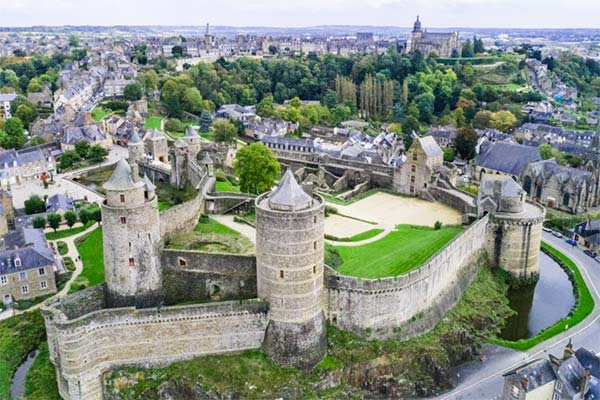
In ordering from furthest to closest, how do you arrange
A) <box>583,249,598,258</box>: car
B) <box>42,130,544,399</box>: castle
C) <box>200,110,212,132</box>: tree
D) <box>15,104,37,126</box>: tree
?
<box>15,104,37,126</box>: tree, <box>200,110,212,132</box>: tree, <box>583,249,598,258</box>: car, <box>42,130,544,399</box>: castle

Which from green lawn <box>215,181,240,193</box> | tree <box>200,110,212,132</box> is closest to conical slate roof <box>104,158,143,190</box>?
green lawn <box>215,181,240,193</box>

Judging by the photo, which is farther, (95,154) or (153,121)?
(153,121)

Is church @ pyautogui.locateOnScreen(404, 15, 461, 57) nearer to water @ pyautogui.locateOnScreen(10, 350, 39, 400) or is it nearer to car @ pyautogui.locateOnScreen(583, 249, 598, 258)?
car @ pyautogui.locateOnScreen(583, 249, 598, 258)

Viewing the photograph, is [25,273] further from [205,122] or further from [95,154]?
[205,122]

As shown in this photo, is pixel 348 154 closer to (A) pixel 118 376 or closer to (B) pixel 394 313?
(B) pixel 394 313

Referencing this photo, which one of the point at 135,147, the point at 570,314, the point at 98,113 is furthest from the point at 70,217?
the point at 98,113
